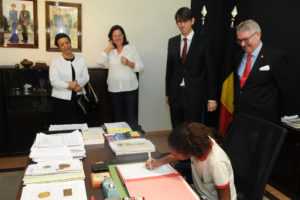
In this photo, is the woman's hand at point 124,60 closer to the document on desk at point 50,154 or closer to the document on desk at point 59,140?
the document on desk at point 59,140

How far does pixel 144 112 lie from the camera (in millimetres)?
4488

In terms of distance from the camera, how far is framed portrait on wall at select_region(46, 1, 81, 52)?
12.2ft

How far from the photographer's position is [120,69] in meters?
3.42

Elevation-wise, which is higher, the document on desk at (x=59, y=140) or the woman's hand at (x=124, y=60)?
the woman's hand at (x=124, y=60)

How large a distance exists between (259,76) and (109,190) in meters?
1.75

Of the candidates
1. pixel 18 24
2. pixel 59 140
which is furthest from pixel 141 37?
pixel 59 140

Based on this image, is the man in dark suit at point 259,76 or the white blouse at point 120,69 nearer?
the man in dark suit at point 259,76

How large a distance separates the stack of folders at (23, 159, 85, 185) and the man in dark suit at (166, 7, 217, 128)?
151 centimetres

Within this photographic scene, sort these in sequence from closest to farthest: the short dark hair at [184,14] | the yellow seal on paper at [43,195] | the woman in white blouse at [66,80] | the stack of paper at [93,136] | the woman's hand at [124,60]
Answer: the yellow seal on paper at [43,195] < the stack of paper at [93,136] < the short dark hair at [184,14] < the woman in white blouse at [66,80] < the woman's hand at [124,60]

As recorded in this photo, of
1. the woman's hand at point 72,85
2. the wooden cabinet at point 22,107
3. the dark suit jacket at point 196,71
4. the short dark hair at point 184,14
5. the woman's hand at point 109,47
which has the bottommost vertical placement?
the wooden cabinet at point 22,107

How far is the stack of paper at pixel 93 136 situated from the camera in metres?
1.84

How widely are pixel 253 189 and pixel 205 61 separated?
1537 millimetres

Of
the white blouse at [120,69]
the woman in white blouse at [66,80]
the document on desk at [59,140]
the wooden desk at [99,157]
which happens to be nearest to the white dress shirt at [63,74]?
the woman in white blouse at [66,80]

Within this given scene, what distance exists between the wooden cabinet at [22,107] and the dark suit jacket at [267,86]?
6.15ft
